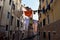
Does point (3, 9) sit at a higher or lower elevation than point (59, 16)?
higher

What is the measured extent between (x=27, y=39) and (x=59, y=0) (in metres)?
32.9

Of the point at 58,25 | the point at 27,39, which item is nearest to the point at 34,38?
the point at 27,39

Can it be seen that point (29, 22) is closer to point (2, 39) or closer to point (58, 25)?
point (2, 39)

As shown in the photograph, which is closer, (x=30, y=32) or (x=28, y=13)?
(x=28, y=13)

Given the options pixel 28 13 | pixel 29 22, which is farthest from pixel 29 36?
pixel 28 13

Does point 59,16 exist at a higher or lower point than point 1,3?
lower

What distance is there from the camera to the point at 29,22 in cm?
4125

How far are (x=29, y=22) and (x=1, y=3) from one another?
23728 mm

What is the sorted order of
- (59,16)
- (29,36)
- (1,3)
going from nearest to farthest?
(59,16) < (1,3) < (29,36)

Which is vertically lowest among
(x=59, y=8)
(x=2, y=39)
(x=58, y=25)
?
(x=2, y=39)

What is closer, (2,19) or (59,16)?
(59,16)

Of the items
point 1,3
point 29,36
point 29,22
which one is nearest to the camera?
point 1,3

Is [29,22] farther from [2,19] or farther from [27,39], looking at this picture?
[2,19]

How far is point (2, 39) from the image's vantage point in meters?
18.7
